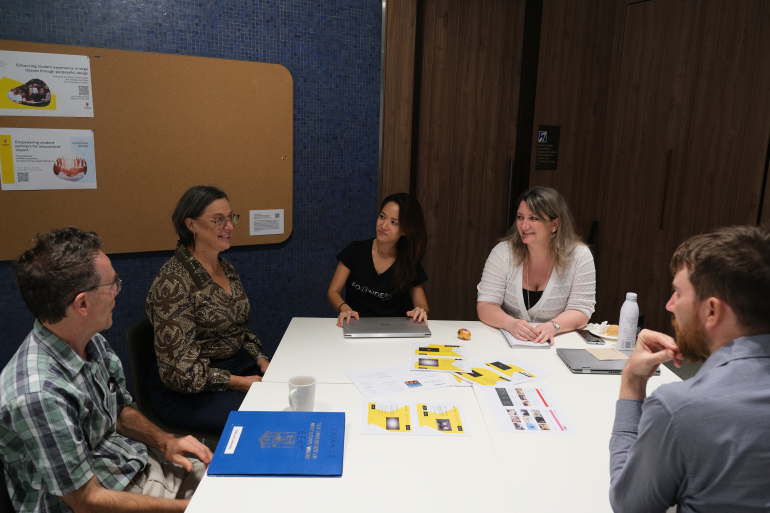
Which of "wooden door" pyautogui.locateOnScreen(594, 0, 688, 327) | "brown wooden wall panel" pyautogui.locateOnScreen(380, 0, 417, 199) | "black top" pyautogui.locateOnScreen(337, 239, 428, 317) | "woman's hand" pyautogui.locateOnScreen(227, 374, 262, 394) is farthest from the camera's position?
"wooden door" pyautogui.locateOnScreen(594, 0, 688, 327)

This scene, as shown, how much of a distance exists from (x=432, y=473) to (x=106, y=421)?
882 millimetres

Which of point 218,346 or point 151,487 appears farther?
point 218,346

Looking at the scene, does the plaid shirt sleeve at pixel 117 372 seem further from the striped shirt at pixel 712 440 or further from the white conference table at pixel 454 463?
the striped shirt at pixel 712 440

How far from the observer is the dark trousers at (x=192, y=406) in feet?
6.87

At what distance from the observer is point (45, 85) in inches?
111

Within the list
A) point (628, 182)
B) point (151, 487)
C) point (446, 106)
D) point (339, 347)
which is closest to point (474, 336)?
point (339, 347)

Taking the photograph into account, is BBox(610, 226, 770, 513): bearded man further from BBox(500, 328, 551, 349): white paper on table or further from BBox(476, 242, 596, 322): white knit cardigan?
BBox(476, 242, 596, 322): white knit cardigan

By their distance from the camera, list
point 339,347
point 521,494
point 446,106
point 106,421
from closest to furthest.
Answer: point 521,494, point 106,421, point 339,347, point 446,106

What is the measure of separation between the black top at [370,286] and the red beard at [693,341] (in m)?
1.77

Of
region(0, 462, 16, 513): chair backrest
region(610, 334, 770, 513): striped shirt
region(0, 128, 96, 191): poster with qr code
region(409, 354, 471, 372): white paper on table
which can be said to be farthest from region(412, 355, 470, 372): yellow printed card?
region(0, 128, 96, 191): poster with qr code

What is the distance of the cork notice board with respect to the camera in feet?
9.53

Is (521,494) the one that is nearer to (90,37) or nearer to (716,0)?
(90,37)

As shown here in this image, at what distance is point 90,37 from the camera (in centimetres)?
288

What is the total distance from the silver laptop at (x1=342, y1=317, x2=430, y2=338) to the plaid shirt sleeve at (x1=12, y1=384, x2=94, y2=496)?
3.82 feet
